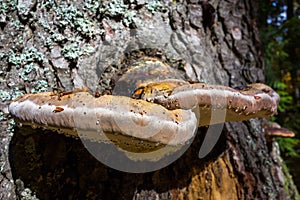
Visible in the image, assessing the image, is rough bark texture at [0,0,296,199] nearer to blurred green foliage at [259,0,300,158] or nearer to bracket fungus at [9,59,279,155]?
bracket fungus at [9,59,279,155]

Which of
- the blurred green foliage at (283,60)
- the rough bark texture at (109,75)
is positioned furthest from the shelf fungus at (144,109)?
the blurred green foliage at (283,60)

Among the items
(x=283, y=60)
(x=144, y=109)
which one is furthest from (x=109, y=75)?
(x=283, y=60)

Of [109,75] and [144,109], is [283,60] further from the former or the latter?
[144,109]

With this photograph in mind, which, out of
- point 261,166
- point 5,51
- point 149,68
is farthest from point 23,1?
point 261,166

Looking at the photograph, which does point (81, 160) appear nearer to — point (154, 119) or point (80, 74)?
point (80, 74)

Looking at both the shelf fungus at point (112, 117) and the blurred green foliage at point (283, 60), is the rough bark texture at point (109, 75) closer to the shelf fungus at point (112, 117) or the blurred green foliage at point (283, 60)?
the shelf fungus at point (112, 117)

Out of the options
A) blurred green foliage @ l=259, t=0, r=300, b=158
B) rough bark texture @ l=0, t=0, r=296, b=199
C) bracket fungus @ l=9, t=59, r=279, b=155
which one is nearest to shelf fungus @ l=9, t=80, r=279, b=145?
bracket fungus @ l=9, t=59, r=279, b=155
